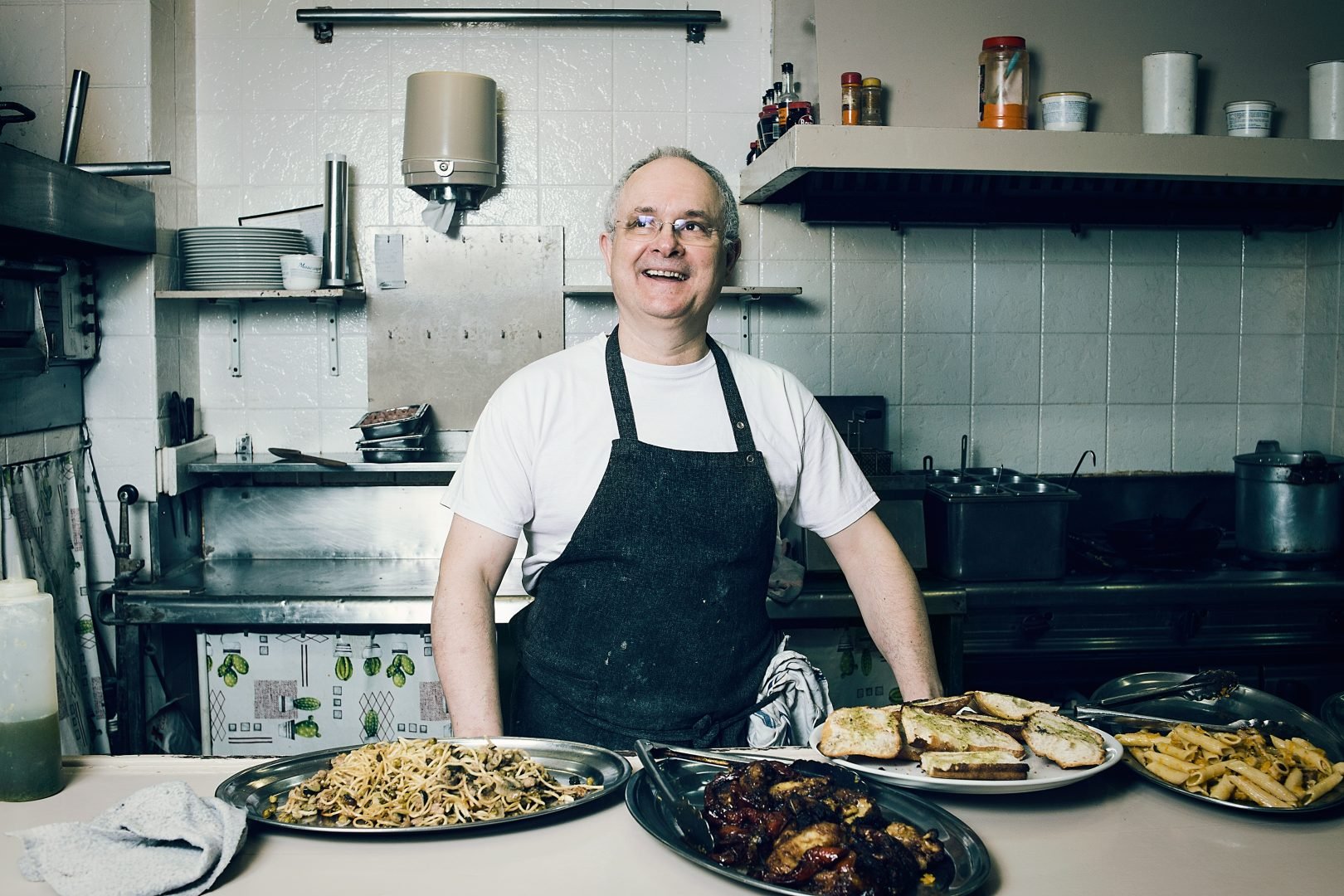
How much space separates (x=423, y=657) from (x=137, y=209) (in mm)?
1483

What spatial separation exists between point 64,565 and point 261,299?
101 cm

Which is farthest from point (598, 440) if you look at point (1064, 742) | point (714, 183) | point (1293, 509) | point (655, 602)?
point (1293, 509)

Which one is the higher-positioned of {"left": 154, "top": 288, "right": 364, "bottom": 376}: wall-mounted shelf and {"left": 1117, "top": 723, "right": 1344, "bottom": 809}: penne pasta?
{"left": 154, "top": 288, "right": 364, "bottom": 376}: wall-mounted shelf

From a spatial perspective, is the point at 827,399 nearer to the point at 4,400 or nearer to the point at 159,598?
the point at 159,598

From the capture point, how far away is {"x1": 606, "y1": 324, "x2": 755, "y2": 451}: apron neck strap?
6.54ft

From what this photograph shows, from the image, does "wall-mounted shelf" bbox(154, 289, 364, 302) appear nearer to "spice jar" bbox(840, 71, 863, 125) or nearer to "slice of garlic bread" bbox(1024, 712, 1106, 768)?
"spice jar" bbox(840, 71, 863, 125)

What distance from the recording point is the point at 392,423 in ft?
11.1

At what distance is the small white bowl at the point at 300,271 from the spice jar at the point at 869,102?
1642mm

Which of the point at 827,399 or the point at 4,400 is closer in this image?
the point at 4,400

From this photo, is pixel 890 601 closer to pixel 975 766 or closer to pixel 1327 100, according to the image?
pixel 975 766

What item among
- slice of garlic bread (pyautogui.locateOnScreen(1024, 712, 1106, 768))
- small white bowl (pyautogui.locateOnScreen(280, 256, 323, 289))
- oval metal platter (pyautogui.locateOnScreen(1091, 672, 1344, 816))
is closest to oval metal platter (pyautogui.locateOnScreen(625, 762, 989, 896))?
slice of garlic bread (pyautogui.locateOnScreen(1024, 712, 1106, 768))

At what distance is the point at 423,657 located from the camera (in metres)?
3.07

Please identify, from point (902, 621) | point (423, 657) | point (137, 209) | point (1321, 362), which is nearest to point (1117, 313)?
point (1321, 362)

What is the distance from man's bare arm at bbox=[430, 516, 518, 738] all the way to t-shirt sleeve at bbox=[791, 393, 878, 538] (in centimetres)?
59
